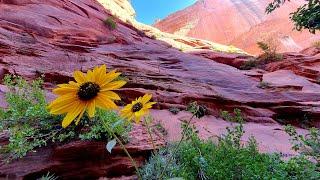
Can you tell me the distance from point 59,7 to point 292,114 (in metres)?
10.6

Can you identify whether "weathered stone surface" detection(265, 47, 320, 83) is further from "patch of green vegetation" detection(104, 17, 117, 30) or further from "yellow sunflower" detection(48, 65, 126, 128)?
"yellow sunflower" detection(48, 65, 126, 128)

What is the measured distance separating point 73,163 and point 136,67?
7376 mm

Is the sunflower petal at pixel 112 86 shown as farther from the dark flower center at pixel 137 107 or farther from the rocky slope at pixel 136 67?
the rocky slope at pixel 136 67

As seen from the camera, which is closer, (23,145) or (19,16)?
(23,145)

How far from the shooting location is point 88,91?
158cm

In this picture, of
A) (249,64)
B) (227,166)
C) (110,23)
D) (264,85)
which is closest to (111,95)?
(227,166)

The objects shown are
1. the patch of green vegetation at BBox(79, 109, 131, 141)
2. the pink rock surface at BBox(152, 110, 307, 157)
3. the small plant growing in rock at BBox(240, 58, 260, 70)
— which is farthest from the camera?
the small plant growing in rock at BBox(240, 58, 260, 70)

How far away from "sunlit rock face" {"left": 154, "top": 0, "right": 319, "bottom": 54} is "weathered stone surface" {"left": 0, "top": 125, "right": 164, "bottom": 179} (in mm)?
33203

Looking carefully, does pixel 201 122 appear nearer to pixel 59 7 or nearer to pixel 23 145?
pixel 23 145

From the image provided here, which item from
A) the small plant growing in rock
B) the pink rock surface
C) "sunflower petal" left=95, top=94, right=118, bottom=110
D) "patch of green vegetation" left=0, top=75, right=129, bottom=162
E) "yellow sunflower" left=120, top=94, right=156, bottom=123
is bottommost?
the pink rock surface

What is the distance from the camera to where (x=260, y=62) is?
20.4 metres

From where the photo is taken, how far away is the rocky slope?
32.9ft

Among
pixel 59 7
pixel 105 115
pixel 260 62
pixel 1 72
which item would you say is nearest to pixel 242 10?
pixel 260 62

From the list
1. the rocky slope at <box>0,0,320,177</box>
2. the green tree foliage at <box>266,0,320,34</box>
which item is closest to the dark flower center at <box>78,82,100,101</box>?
the rocky slope at <box>0,0,320,177</box>
